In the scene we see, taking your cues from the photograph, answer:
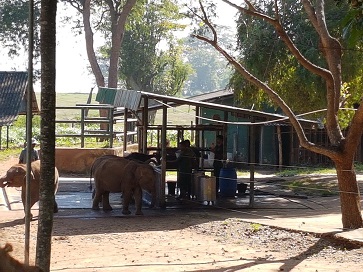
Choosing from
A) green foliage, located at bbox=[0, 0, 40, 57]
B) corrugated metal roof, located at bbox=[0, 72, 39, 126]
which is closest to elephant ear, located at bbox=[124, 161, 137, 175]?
corrugated metal roof, located at bbox=[0, 72, 39, 126]

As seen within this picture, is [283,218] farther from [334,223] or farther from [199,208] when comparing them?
[199,208]

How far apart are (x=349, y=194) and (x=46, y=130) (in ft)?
21.7

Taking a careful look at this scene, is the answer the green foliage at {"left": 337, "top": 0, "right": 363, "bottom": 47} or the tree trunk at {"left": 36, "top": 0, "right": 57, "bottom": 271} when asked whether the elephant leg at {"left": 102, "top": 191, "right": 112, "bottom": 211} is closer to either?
the tree trunk at {"left": 36, "top": 0, "right": 57, "bottom": 271}

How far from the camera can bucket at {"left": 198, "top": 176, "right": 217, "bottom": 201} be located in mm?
17516

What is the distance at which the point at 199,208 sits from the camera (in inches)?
691

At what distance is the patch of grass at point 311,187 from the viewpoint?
71.1 feet

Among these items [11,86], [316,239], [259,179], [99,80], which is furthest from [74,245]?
[99,80]

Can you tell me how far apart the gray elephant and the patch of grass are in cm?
603

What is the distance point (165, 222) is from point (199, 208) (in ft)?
7.57

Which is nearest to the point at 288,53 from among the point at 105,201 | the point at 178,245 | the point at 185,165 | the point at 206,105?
the point at 206,105

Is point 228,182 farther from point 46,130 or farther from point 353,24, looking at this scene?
point 353,24

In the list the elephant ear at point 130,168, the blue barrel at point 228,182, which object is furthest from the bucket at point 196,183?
the elephant ear at point 130,168

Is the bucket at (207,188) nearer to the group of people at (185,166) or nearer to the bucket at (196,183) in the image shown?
the bucket at (196,183)

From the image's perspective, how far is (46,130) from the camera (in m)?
7.67
